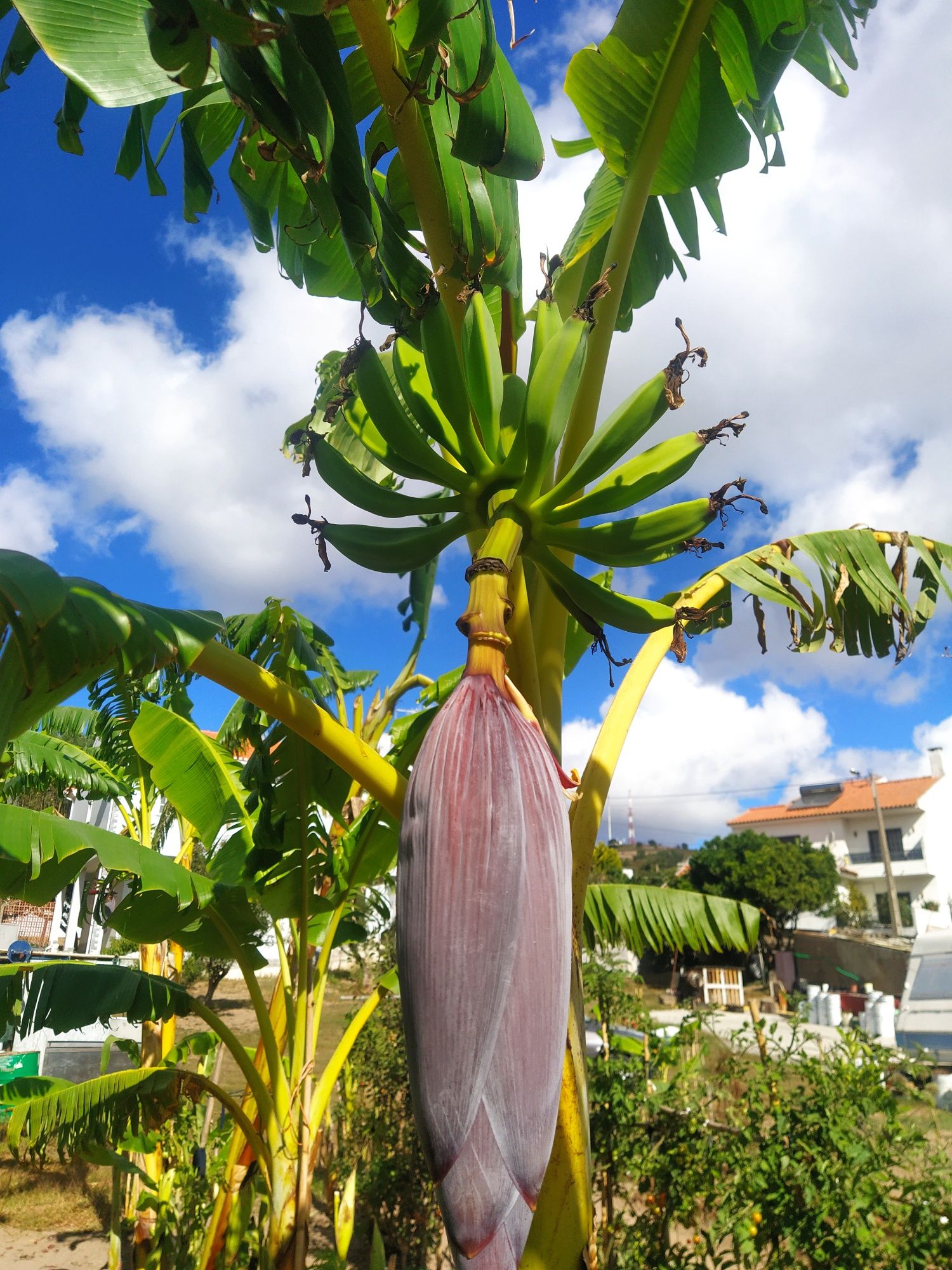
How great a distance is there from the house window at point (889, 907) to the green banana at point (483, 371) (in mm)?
25804

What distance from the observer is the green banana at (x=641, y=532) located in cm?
112

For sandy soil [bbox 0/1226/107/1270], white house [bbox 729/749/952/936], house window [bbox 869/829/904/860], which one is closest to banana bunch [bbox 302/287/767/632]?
sandy soil [bbox 0/1226/107/1270]

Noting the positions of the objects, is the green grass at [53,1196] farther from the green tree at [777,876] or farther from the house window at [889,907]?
the house window at [889,907]

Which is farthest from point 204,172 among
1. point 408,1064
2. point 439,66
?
point 408,1064

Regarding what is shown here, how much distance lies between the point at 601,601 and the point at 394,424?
1.29ft

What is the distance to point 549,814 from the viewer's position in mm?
791

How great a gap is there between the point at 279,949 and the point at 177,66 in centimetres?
281

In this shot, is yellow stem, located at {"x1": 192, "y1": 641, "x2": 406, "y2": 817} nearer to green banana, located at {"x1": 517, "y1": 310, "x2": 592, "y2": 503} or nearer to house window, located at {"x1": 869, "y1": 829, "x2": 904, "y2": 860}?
green banana, located at {"x1": 517, "y1": 310, "x2": 592, "y2": 503}

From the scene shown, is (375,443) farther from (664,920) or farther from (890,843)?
(890,843)

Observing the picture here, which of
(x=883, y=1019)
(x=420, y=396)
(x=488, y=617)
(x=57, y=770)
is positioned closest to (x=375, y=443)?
(x=420, y=396)

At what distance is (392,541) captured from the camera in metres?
1.14

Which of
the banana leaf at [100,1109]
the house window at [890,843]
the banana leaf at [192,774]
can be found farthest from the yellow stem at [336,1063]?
the house window at [890,843]

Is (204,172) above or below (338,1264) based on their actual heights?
above

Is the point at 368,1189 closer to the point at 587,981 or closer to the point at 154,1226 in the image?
the point at 154,1226
